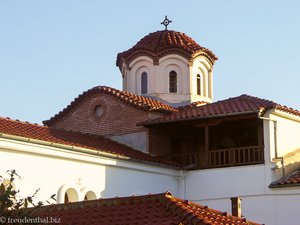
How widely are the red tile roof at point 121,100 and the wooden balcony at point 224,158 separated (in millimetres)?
1889

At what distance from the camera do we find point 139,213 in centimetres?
1323

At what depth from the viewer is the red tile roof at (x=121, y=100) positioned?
2525cm

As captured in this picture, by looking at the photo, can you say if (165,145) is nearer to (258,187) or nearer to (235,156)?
(235,156)

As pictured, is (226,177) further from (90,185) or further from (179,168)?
(90,185)

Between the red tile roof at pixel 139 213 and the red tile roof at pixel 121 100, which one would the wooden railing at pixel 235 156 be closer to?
the red tile roof at pixel 121 100

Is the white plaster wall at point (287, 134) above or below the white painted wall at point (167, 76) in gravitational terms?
below

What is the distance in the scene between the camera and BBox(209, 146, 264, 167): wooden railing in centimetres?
2291

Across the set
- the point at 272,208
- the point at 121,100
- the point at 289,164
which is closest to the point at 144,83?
the point at 121,100

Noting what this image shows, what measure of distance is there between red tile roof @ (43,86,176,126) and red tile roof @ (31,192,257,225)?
10.6 metres

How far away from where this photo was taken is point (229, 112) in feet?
75.3

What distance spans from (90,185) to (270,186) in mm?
5607

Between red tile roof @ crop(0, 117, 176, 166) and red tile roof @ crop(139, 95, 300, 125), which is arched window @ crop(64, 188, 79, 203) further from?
red tile roof @ crop(139, 95, 300, 125)

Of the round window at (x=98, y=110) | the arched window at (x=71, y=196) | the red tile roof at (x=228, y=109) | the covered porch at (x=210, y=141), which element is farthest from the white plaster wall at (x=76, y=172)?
the round window at (x=98, y=110)

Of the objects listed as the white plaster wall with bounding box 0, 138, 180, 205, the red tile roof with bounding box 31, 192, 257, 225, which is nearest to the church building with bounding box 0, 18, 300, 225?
the white plaster wall with bounding box 0, 138, 180, 205
